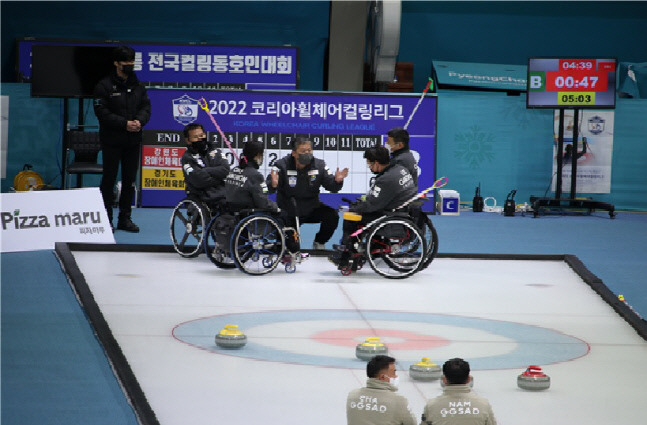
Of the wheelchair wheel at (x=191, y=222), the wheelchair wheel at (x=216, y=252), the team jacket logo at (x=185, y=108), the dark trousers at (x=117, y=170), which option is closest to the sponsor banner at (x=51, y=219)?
the wheelchair wheel at (x=191, y=222)

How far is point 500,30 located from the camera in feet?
66.5

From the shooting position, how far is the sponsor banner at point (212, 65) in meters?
17.2

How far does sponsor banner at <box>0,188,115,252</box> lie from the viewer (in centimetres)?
1018

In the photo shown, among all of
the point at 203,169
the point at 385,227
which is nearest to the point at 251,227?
the point at 203,169

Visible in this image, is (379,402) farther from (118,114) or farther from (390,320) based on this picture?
(118,114)

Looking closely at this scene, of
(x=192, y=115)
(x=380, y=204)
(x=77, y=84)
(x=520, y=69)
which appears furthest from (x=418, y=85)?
(x=380, y=204)

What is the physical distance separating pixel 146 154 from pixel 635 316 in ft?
27.9

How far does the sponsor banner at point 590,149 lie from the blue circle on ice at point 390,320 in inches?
341

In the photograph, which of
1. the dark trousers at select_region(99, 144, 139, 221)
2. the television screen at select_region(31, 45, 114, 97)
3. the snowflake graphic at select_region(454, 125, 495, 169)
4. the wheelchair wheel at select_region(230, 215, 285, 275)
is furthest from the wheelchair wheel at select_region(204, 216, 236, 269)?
the snowflake graphic at select_region(454, 125, 495, 169)

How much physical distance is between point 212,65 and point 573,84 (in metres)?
5.88

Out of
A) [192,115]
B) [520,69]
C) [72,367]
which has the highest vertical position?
[520,69]

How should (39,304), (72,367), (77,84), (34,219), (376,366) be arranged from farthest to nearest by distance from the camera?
(77,84) → (34,219) → (39,304) → (72,367) → (376,366)

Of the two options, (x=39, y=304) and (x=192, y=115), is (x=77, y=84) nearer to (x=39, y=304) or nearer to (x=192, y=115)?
(x=192, y=115)

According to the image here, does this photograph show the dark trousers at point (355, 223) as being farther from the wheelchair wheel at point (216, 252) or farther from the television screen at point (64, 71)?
the television screen at point (64, 71)
